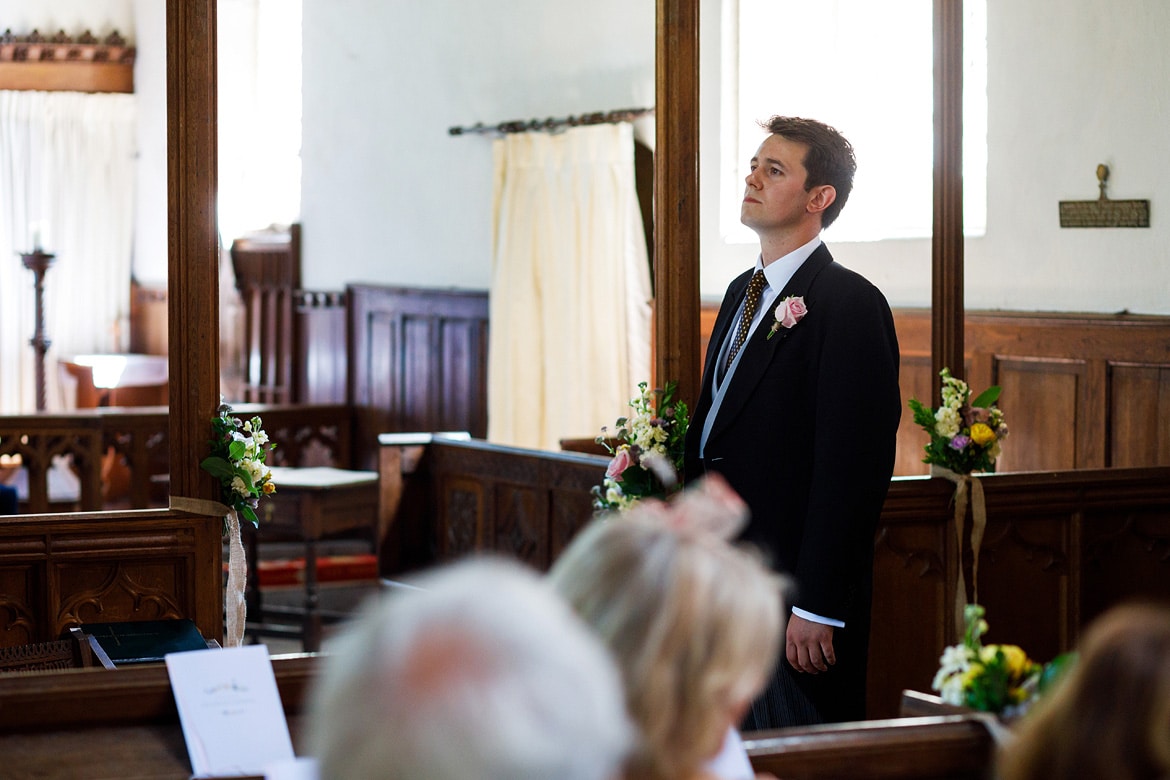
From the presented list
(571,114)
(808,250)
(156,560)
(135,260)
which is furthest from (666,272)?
(135,260)

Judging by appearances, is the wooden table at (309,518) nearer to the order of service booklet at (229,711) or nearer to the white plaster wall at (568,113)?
the white plaster wall at (568,113)

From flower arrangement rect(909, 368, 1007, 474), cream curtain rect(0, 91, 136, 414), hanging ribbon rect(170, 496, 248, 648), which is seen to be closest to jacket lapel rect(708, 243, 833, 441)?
flower arrangement rect(909, 368, 1007, 474)

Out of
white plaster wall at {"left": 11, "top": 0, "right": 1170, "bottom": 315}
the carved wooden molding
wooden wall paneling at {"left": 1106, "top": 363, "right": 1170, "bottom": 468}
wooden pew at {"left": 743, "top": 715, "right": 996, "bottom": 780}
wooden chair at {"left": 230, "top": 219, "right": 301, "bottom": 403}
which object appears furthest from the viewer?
the carved wooden molding

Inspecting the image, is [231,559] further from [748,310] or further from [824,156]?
[824,156]

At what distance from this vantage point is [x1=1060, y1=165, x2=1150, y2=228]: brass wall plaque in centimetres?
475

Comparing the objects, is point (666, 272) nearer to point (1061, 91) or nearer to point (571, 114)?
point (1061, 91)

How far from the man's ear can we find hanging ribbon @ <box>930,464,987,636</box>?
1280mm

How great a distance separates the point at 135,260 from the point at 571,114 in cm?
609

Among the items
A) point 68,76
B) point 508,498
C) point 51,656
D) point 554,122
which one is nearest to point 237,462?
point 51,656

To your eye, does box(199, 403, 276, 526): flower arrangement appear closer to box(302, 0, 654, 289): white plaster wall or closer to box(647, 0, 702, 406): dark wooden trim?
box(647, 0, 702, 406): dark wooden trim

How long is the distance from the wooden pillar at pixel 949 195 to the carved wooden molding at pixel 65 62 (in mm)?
9549

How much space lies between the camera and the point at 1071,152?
505 centimetres

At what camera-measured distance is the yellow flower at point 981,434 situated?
12.9 feet

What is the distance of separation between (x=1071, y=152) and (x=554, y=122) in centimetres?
338
